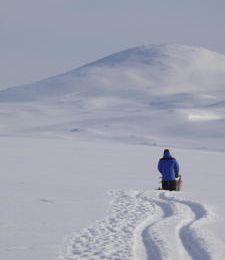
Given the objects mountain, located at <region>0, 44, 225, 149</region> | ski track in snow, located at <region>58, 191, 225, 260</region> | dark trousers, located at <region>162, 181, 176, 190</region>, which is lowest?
ski track in snow, located at <region>58, 191, 225, 260</region>

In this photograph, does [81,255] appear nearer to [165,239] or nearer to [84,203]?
[165,239]

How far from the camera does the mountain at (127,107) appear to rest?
3243 inches

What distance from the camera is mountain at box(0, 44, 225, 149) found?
82375 mm

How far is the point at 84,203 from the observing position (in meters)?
11.1

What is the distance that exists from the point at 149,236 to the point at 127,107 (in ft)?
406

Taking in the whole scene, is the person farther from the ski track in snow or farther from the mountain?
the mountain

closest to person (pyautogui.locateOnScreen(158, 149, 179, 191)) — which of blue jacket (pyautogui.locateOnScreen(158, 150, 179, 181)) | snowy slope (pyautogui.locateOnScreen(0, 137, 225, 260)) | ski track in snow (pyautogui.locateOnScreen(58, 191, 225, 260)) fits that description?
blue jacket (pyautogui.locateOnScreen(158, 150, 179, 181))

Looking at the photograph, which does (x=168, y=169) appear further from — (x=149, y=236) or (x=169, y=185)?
(x=149, y=236)

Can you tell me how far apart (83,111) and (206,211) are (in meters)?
115

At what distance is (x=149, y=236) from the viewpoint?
7883 mm

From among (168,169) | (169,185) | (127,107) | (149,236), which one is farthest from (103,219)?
(127,107)

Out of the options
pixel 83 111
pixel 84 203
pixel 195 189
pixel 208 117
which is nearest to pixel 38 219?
pixel 84 203

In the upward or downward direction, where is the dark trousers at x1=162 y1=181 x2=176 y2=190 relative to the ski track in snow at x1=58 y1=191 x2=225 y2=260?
upward

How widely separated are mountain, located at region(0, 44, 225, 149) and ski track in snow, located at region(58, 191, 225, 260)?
5106 cm
